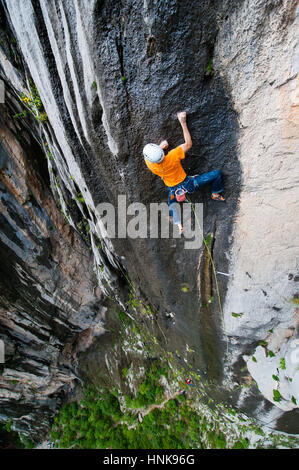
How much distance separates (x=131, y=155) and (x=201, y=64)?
48.7 inches

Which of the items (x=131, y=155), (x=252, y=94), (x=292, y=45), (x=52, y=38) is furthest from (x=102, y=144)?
(x=292, y=45)

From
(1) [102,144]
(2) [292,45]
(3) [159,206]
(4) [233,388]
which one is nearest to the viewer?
(2) [292,45]

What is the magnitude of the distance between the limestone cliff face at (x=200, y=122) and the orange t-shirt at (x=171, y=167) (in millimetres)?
301

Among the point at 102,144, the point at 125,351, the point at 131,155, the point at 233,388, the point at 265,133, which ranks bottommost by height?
the point at 233,388

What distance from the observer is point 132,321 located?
6.53 m

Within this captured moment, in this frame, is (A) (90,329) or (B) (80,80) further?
(A) (90,329)

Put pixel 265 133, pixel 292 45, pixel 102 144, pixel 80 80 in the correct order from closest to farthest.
→ pixel 292 45 < pixel 265 133 < pixel 80 80 < pixel 102 144

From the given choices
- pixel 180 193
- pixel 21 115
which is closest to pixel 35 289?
pixel 21 115

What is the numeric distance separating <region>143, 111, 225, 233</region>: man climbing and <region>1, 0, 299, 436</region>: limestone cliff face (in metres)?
0.15

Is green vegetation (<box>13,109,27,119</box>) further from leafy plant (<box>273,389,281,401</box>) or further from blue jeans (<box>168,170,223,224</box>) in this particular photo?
leafy plant (<box>273,389,281,401</box>)

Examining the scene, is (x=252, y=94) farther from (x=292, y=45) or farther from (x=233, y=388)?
(x=233, y=388)

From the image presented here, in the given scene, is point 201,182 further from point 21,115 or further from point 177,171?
point 21,115

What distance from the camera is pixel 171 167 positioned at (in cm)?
269

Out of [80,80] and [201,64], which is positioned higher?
[80,80]
